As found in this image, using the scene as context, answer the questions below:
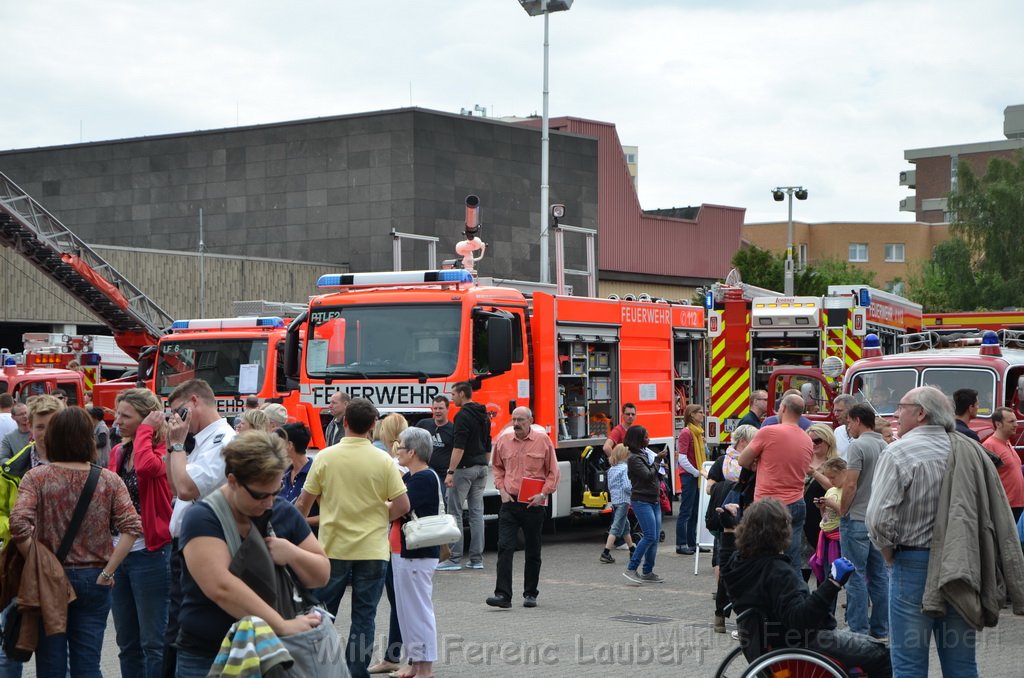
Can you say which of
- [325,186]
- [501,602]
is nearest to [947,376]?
[501,602]

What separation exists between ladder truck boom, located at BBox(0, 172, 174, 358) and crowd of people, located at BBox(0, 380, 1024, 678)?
1982 centimetres

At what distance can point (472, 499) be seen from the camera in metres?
14.8

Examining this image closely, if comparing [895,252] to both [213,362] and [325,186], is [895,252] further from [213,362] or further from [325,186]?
[213,362]

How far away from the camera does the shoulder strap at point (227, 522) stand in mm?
4898

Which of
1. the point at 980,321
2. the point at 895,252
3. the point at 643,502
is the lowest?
the point at 643,502

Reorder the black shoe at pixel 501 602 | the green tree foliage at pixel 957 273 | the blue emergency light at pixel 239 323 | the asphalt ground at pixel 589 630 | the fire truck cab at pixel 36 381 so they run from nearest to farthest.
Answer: the asphalt ground at pixel 589 630 < the black shoe at pixel 501 602 < the fire truck cab at pixel 36 381 < the blue emergency light at pixel 239 323 < the green tree foliage at pixel 957 273

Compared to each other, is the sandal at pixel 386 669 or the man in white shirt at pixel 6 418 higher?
the man in white shirt at pixel 6 418

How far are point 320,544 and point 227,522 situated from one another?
2015 millimetres

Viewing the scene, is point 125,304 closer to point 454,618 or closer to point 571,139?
point 454,618

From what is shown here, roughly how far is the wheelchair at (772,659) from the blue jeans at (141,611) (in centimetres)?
315

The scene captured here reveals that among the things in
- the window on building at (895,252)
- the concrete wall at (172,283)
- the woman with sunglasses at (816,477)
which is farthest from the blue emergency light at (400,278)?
the window on building at (895,252)

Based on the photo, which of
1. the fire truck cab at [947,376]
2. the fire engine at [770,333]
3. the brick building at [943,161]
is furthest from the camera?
the brick building at [943,161]

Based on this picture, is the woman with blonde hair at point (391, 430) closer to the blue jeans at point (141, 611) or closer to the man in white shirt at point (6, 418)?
the blue jeans at point (141, 611)

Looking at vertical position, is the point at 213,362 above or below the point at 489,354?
below
